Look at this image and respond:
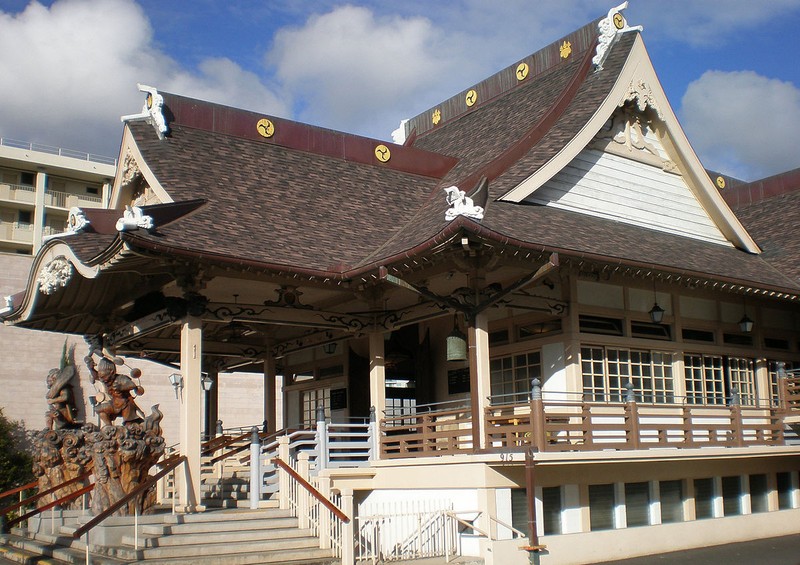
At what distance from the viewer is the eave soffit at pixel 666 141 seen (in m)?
16.6

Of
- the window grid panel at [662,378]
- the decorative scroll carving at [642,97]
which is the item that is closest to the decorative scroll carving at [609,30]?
the decorative scroll carving at [642,97]

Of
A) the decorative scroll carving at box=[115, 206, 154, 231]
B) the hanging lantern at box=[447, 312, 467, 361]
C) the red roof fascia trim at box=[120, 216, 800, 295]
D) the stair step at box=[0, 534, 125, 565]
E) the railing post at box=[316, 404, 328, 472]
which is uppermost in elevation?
the decorative scroll carving at box=[115, 206, 154, 231]

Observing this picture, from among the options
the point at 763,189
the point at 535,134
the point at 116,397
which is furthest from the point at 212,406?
the point at 763,189

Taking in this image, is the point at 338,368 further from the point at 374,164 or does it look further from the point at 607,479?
the point at 607,479

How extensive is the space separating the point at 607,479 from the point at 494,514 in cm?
274

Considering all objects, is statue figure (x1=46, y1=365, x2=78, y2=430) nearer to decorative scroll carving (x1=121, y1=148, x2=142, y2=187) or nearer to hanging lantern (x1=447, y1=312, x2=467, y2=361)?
decorative scroll carving (x1=121, y1=148, x2=142, y2=187)

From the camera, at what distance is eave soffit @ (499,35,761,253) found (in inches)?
654

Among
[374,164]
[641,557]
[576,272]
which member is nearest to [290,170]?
[374,164]

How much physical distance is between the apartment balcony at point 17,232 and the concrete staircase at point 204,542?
4691cm

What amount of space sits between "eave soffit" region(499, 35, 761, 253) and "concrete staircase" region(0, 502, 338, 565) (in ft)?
22.4

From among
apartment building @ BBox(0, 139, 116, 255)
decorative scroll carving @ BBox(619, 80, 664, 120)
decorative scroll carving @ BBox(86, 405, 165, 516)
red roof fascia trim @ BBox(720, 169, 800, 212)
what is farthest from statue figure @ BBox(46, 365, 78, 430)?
apartment building @ BBox(0, 139, 116, 255)

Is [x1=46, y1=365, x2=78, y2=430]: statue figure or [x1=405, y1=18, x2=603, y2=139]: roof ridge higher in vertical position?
[x1=405, y1=18, x2=603, y2=139]: roof ridge

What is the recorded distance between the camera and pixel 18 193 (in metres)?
56.3

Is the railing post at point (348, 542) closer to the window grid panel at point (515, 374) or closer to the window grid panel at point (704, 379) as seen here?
the window grid panel at point (515, 374)
